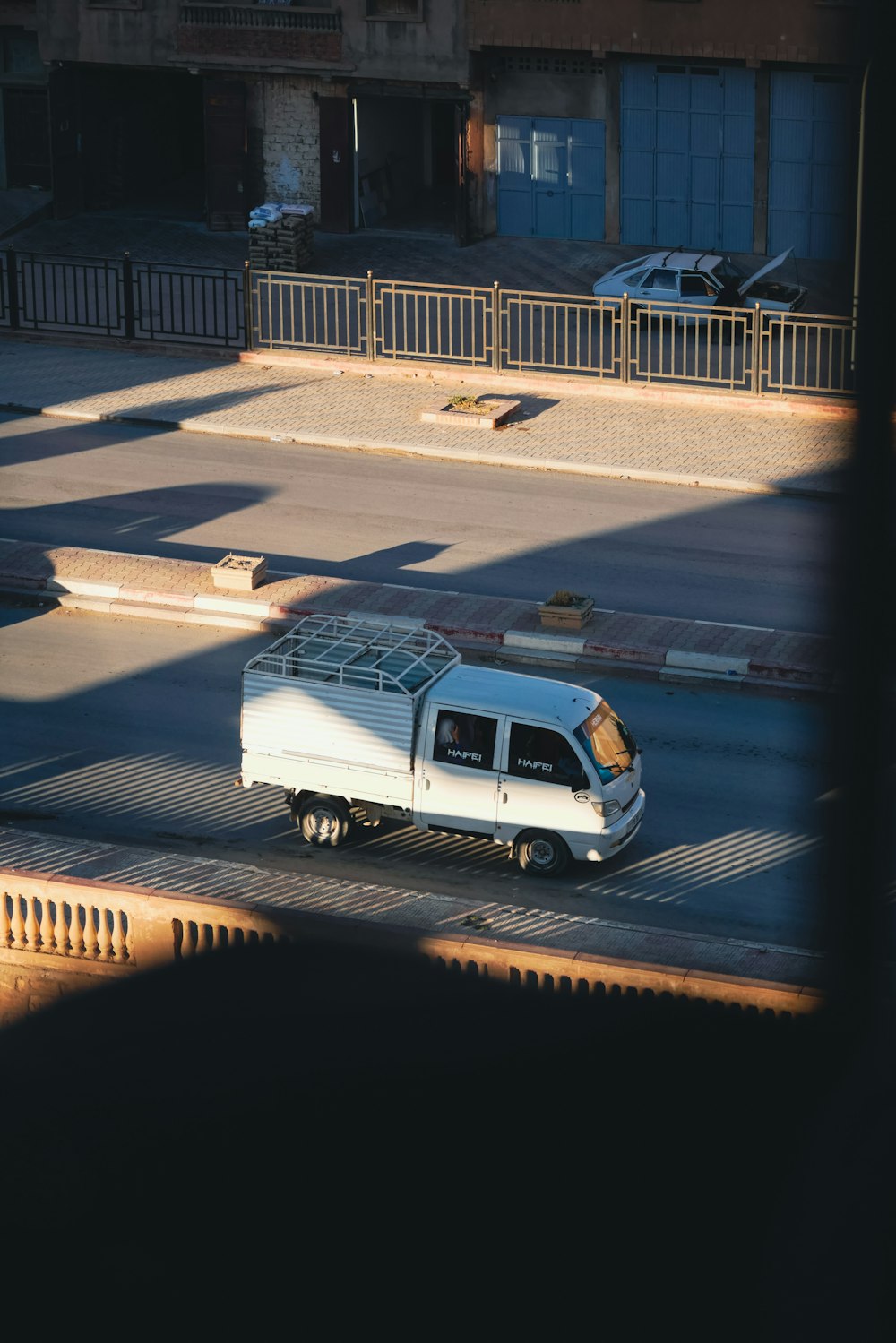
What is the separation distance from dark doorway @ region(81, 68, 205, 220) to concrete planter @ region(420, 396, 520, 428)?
54.6ft

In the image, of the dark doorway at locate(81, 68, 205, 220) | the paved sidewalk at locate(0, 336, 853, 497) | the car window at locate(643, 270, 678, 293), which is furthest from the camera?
the dark doorway at locate(81, 68, 205, 220)

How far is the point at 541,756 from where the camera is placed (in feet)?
49.7

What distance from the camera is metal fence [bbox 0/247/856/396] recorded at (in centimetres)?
2909

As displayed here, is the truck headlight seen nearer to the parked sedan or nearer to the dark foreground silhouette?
the dark foreground silhouette

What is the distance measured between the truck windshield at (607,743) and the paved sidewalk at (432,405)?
34.3 feet

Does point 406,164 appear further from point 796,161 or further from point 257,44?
point 796,161

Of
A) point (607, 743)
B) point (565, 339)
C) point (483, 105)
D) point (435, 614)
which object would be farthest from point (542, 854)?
point (483, 105)

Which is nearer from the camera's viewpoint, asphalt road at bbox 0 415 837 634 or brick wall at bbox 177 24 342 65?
asphalt road at bbox 0 415 837 634

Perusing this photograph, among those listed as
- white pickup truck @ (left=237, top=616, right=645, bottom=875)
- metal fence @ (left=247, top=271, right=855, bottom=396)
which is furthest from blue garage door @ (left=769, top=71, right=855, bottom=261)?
white pickup truck @ (left=237, top=616, right=645, bottom=875)

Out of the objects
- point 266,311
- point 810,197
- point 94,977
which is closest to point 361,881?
point 94,977

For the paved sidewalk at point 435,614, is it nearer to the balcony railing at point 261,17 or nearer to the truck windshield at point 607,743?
the truck windshield at point 607,743

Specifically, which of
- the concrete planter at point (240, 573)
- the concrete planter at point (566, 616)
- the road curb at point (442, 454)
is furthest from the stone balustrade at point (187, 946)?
the road curb at point (442, 454)

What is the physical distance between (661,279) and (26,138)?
17309 mm

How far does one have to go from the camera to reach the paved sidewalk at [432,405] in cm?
2652
